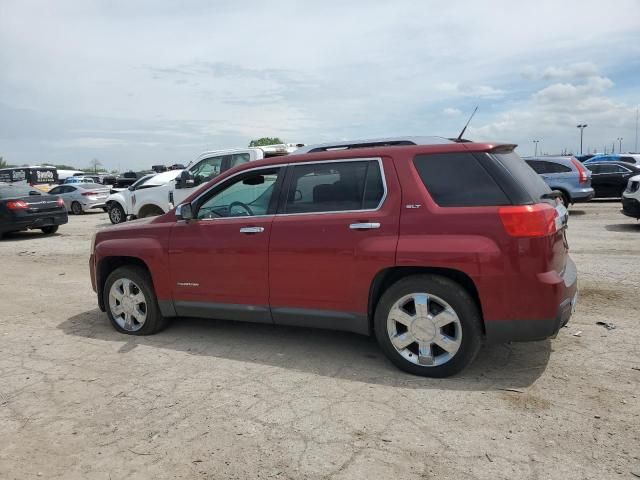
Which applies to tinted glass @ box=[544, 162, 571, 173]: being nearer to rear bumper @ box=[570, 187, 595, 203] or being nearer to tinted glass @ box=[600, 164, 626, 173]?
rear bumper @ box=[570, 187, 595, 203]

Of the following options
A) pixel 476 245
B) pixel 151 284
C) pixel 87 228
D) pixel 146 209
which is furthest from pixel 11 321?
pixel 87 228

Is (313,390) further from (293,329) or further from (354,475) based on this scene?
(293,329)

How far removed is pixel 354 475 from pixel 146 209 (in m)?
12.7

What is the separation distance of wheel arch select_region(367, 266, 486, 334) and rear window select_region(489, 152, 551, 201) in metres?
0.77

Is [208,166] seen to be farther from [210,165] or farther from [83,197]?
[83,197]

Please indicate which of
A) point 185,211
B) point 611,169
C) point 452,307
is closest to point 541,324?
point 452,307

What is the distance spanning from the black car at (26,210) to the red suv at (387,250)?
420 inches

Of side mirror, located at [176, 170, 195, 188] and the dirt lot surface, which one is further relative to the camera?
side mirror, located at [176, 170, 195, 188]

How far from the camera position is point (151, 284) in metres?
5.21

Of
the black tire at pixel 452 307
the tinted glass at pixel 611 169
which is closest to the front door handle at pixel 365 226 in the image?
the black tire at pixel 452 307

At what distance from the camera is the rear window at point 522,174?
149 inches

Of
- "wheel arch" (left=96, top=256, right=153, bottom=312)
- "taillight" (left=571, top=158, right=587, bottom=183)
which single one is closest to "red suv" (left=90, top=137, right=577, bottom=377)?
"wheel arch" (left=96, top=256, right=153, bottom=312)

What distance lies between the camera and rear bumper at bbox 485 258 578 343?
3.60m

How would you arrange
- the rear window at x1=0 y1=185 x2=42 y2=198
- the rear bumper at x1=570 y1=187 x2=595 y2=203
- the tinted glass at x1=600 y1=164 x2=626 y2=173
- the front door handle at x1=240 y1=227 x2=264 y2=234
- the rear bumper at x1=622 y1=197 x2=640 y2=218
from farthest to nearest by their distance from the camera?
1. the tinted glass at x1=600 y1=164 x2=626 y2=173
2. the rear bumper at x1=570 y1=187 x2=595 y2=203
3. the rear window at x1=0 y1=185 x2=42 y2=198
4. the rear bumper at x1=622 y1=197 x2=640 y2=218
5. the front door handle at x1=240 y1=227 x2=264 y2=234
